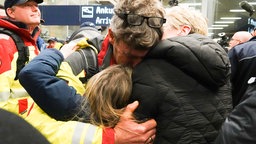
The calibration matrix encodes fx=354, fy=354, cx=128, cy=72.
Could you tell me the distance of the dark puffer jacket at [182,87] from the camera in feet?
4.00

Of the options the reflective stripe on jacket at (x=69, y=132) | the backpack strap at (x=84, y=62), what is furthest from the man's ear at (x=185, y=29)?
the reflective stripe on jacket at (x=69, y=132)

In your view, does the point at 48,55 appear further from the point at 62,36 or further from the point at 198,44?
the point at 62,36

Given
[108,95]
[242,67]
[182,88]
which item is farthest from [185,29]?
[242,67]

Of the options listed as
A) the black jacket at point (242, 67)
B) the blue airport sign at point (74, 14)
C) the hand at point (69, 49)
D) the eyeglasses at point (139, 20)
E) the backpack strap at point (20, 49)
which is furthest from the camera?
the blue airport sign at point (74, 14)

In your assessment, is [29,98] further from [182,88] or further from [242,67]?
[242,67]

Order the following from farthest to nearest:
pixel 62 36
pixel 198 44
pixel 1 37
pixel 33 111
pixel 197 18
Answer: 1. pixel 62 36
2. pixel 1 37
3. pixel 197 18
4. pixel 33 111
5. pixel 198 44

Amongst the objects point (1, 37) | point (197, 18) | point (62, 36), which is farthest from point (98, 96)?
point (62, 36)

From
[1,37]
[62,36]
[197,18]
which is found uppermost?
[197,18]

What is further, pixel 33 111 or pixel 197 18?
pixel 197 18

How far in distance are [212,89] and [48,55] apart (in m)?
0.65

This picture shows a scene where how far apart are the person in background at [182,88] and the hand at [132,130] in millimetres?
24

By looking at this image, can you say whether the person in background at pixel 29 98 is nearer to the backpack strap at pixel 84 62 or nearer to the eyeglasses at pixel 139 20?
the backpack strap at pixel 84 62

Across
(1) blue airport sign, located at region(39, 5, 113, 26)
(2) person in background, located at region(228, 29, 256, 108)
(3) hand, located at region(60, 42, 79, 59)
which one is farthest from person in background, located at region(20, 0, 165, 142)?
(1) blue airport sign, located at region(39, 5, 113, 26)

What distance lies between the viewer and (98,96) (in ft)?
4.20
